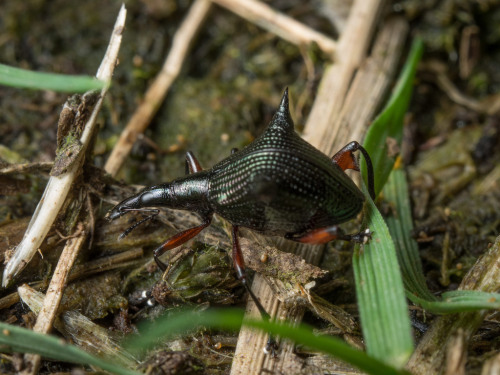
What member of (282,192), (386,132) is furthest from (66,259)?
(386,132)

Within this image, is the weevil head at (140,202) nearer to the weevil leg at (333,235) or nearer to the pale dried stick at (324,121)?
the pale dried stick at (324,121)

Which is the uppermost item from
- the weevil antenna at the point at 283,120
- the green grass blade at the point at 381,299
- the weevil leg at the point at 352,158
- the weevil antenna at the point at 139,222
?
the weevil antenna at the point at 283,120

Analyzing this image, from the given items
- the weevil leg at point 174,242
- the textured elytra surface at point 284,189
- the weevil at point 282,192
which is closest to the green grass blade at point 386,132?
the weevil at point 282,192

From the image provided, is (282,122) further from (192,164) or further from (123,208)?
(123,208)

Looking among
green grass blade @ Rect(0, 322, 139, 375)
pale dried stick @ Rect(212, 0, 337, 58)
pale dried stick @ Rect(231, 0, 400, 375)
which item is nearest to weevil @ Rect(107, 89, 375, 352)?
pale dried stick @ Rect(231, 0, 400, 375)

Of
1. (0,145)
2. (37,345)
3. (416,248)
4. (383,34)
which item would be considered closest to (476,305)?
(416,248)

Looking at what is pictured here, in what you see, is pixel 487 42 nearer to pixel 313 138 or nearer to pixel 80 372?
pixel 313 138
